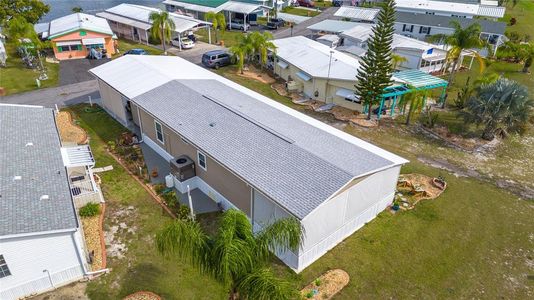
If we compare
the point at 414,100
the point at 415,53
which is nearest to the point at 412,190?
the point at 414,100

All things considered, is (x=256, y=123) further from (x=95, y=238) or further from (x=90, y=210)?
(x=95, y=238)

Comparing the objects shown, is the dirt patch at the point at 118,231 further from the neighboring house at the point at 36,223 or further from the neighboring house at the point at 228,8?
the neighboring house at the point at 228,8

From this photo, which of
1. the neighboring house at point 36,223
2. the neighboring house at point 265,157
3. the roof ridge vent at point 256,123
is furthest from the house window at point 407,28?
the neighboring house at point 36,223

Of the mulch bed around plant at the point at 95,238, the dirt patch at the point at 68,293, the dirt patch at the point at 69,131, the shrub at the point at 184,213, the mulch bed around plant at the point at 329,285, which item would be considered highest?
the dirt patch at the point at 69,131

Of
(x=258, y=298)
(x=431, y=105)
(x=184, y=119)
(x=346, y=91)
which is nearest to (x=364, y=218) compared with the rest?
(x=258, y=298)

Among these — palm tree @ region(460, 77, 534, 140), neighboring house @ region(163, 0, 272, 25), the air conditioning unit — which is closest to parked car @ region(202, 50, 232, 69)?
neighboring house @ region(163, 0, 272, 25)

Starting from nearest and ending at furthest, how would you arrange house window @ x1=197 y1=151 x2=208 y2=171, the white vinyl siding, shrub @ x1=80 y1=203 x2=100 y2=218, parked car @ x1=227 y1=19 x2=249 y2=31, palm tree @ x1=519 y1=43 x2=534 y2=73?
1. the white vinyl siding
2. shrub @ x1=80 y1=203 x2=100 y2=218
3. house window @ x1=197 y1=151 x2=208 y2=171
4. palm tree @ x1=519 y1=43 x2=534 y2=73
5. parked car @ x1=227 y1=19 x2=249 y2=31

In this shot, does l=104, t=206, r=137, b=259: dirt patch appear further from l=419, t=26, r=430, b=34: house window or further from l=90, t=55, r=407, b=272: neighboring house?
Result: l=419, t=26, r=430, b=34: house window
